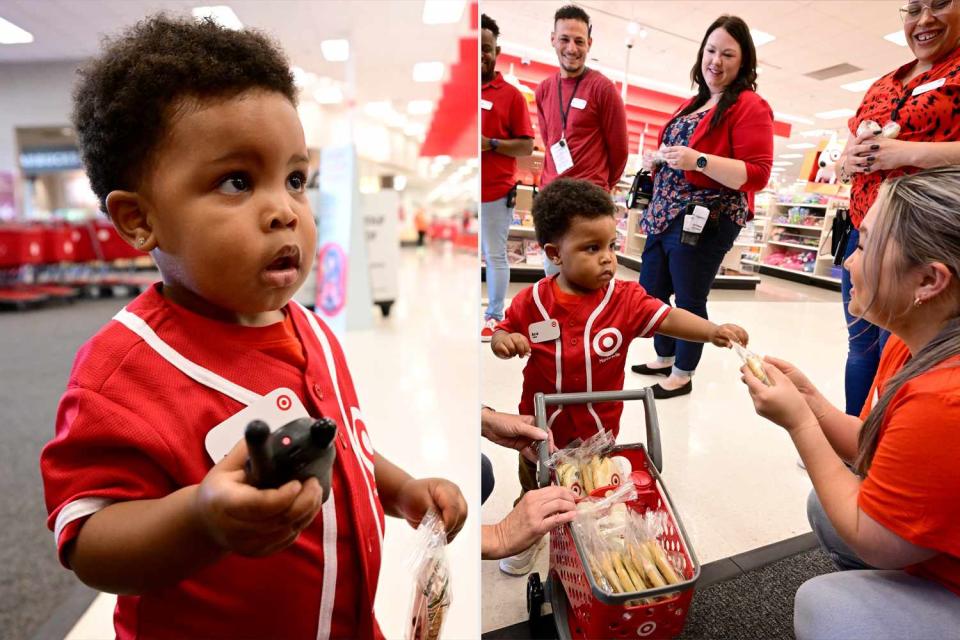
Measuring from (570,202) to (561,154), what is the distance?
0.08 meters

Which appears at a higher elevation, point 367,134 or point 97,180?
point 367,134

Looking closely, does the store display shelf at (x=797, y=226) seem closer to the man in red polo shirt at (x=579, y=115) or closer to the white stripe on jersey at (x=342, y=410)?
the man in red polo shirt at (x=579, y=115)

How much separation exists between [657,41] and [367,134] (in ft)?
23.7

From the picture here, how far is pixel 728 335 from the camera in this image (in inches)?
34.8

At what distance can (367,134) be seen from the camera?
7633 millimetres

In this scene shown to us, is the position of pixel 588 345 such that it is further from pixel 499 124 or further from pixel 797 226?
pixel 797 226

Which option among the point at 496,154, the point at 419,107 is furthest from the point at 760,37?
the point at 419,107

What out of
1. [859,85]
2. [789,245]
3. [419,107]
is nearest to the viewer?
[859,85]

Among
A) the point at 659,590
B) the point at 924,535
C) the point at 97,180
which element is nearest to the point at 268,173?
the point at 97,180

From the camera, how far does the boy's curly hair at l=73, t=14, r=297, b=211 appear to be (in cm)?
38

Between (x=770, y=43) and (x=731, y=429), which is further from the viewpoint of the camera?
(x=731, y=429)

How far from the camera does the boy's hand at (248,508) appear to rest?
0.95 ft

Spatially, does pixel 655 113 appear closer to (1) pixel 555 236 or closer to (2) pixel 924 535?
(1) pixel 555 236

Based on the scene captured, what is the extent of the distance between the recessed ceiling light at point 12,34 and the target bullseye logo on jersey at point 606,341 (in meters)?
0.89
